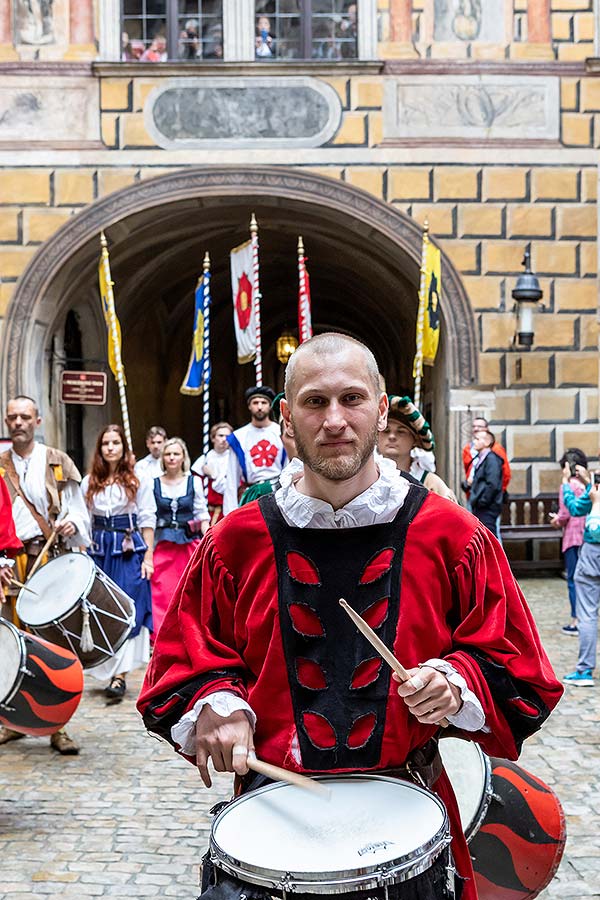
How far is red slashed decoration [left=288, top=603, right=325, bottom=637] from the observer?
2242mm

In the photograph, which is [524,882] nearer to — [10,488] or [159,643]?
[159,643]

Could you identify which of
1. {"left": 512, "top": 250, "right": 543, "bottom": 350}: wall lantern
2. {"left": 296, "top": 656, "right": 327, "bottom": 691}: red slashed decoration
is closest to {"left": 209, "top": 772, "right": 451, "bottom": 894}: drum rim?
{"left": 296, "top": 656, "right": 327, "bottom": 691}: red slashed decoration

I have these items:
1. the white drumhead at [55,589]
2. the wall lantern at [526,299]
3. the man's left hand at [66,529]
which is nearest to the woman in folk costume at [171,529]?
the man's left hand at [66,529]

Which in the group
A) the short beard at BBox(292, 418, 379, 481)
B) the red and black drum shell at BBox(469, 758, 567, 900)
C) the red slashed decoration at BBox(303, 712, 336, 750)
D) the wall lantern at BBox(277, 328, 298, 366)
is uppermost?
the wall lantern at BBox(277, 328, 298, 366)

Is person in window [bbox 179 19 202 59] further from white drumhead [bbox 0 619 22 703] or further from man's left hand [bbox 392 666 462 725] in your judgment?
man's left hand [bbox 392 666 462 725]

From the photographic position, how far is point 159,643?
7.70 feet

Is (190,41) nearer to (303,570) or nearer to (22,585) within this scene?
(22,585)

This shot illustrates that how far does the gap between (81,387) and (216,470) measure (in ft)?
11.0

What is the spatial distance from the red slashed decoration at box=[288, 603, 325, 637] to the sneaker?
520 centimetres

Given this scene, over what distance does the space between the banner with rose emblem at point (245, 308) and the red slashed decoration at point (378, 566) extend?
9.35m

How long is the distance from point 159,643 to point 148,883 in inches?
80.5

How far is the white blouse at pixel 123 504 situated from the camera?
7383 mm

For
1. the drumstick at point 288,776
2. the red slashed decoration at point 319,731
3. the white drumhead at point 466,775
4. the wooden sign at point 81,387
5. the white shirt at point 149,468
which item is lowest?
the white drumhead at point 466,775

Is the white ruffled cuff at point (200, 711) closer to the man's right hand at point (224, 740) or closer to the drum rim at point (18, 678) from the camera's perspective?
the man's right hand at point (224, 740)
